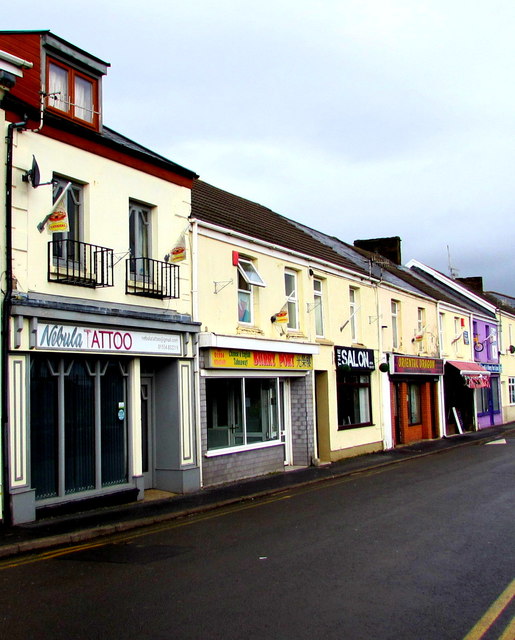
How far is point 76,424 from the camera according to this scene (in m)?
12.1

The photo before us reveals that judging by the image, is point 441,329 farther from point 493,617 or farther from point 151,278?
point 493,617

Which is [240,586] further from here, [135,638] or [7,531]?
[7,531]

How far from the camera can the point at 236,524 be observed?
10891 mm

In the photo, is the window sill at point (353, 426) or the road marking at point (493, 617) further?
the window sill at point (353, 426)

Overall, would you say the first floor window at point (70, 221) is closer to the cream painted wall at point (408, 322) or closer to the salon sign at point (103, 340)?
the salon sign at point (103, 340)

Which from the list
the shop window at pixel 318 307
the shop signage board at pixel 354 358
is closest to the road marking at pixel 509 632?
the shop window at pixel 318 307

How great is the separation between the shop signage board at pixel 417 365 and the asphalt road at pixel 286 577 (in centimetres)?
1364

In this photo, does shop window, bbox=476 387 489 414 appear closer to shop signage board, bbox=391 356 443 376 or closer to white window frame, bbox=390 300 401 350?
shop signage board, bbox=391 356 443 376

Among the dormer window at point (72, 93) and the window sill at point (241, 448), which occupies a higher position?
the dormer window at point (72, 93)

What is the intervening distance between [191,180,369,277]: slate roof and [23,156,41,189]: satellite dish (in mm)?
4801

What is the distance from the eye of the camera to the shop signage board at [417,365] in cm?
2598

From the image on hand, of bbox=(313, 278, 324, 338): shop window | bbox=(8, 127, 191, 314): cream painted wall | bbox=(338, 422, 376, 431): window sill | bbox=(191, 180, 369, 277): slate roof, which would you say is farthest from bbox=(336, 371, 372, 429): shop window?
bbox=(8, 127, 191, 314): cream painted wall

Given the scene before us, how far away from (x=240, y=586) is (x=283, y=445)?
11571 millimetres

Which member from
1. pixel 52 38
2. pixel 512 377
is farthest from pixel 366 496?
pixel 512 377
